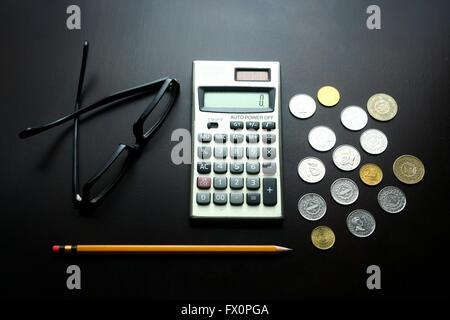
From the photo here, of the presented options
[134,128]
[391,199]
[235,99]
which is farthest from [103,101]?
[391,199]

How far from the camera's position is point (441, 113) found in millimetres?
561

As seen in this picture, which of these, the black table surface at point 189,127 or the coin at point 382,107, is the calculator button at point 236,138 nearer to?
the black table surface at point 189,127

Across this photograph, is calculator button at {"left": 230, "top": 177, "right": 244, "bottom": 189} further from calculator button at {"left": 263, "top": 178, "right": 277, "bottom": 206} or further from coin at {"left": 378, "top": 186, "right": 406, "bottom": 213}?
coin at {"left": 378, "top": 186, "right": 406, "bottom": 213}

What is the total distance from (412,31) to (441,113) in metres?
0.13

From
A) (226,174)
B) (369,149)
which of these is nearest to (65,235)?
(226,174)

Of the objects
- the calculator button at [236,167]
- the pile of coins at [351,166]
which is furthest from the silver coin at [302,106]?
the calculator button at [236,167]

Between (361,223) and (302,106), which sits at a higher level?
(302,106)

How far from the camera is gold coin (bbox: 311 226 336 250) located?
0.51 metres

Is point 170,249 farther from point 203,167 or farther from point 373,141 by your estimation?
point 373,141

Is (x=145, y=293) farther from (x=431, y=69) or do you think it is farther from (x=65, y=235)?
(x=431, y=69)

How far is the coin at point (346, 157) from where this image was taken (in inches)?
21.1

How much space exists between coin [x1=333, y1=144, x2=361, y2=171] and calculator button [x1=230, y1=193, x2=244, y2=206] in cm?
13

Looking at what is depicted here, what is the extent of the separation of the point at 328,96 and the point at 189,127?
188 millimetres

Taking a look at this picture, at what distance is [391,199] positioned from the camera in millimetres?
528
